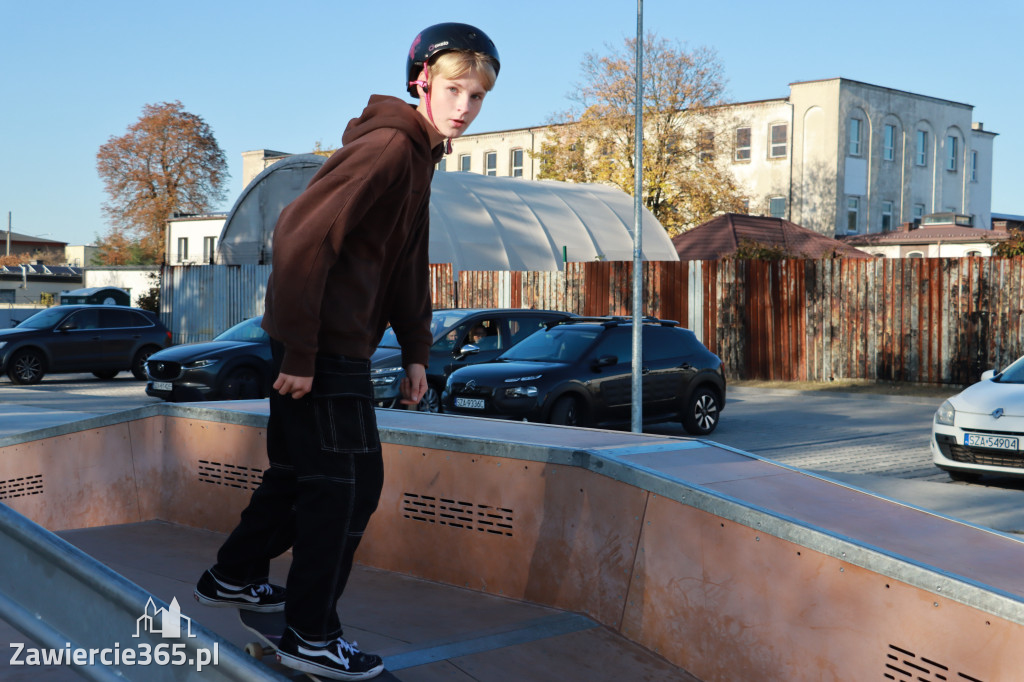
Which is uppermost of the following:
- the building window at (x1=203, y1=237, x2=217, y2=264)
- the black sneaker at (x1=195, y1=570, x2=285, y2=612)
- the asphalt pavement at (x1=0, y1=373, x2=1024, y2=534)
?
the building window at (x1=203, y1=237, x2=217, y2=264)

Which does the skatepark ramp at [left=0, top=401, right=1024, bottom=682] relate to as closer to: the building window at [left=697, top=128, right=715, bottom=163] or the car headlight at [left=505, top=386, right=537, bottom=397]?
the car headlight at [left=505, top=386, right=537, bottom=397]

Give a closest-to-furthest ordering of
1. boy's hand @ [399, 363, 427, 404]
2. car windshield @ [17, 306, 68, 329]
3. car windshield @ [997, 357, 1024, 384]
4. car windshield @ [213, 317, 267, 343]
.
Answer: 1. boy's hand @ [399, 363, 427, 404]
2. car windshield @ [997, 357, 1024, 384]
3. car windshield @ [213, 317, 267, 343]
4. car windshield @ [17, 306, 68, 329]

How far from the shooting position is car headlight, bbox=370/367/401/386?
13252mm

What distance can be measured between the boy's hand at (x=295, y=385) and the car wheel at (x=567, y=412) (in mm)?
9163

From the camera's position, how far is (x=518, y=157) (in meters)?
64.4

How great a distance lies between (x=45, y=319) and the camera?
21312mm

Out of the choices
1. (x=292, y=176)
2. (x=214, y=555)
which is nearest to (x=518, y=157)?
(x=292, y=176)

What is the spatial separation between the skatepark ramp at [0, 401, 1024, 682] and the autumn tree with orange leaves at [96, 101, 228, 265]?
5994 cm

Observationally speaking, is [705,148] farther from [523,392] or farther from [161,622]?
[161,622]

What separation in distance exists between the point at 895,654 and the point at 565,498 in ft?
4.90

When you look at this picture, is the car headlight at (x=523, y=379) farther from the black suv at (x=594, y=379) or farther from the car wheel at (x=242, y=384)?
the car wheel at (x=242, y=384)

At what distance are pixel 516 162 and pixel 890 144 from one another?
22.8 meters

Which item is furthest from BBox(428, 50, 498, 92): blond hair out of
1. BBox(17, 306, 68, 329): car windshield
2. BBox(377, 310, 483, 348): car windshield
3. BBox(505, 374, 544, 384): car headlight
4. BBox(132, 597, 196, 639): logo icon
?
BBox(17, 306, 68, 329): car windshield

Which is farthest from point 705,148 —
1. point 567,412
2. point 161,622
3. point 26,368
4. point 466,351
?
point 161,622
